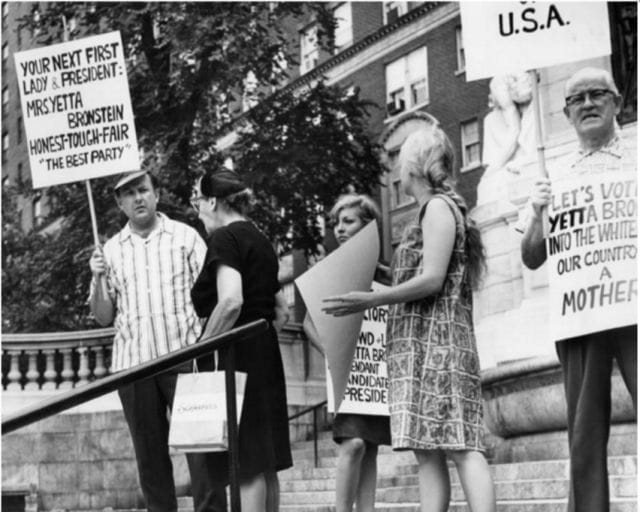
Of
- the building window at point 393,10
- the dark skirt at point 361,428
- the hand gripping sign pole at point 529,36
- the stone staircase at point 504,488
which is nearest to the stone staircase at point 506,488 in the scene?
the stone staircase at point 504,488

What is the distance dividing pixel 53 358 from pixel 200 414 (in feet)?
46.6

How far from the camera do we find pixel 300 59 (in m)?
39.2

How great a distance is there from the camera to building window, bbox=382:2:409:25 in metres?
35.8

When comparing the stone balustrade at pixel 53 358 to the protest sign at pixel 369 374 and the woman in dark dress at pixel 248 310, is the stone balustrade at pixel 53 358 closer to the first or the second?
the protest sign at pixel 369 374

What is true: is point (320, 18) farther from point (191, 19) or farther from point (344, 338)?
point (344, 338)

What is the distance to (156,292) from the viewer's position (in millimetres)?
6328

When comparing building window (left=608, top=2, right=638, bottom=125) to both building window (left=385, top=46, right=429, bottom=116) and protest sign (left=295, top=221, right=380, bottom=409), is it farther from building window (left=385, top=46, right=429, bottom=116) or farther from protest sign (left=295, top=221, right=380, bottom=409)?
building window (left=385, top=46, right=429, bottom=116)

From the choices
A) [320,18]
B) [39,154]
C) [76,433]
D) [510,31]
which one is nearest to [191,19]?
[320,18]

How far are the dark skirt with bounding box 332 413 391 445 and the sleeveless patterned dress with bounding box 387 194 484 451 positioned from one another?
4.86 feet

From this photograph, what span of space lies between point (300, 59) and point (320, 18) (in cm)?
1268

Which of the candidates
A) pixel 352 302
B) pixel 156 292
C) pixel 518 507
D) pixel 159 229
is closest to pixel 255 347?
pixel 352 302

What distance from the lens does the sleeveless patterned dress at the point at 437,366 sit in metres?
5.18

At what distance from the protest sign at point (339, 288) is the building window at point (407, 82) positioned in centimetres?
2924

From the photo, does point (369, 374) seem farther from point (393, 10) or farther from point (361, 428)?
point (393, 10)
